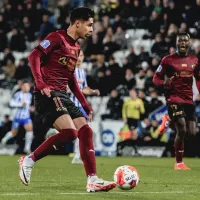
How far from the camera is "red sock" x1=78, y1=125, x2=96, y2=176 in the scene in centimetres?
788

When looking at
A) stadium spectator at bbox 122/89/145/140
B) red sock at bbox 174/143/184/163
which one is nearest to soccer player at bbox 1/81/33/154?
stadium spectator at bbox 122/89/145/140

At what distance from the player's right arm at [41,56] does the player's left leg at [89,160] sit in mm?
591

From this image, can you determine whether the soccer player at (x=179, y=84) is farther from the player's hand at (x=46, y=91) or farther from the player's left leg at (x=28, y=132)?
the player's left leg at (x=28, y=132)

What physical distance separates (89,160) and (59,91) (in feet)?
3.25

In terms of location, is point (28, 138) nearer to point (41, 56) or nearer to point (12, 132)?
point (12, 132)

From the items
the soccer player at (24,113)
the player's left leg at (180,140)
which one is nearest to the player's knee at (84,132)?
the player's left leg at (180,140)

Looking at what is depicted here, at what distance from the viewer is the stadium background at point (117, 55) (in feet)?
61.2

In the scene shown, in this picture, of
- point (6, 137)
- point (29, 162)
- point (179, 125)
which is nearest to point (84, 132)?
point (29, 162)

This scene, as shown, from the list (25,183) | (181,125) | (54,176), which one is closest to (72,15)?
(25,183)

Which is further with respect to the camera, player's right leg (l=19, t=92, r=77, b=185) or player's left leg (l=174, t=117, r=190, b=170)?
player's left leg (l=174, t=117, r=190, b=170)

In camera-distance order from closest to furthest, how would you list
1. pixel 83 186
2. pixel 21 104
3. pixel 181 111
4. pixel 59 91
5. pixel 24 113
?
1. pixel 59 91
2. pixel 83 186
3. pixel 181 111
4. pixel 21 104
5. pixel 24 113

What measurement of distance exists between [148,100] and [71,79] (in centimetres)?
1106

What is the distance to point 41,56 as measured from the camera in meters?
8.27

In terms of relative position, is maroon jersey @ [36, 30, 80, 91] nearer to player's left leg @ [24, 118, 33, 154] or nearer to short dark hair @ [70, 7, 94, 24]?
short dark hair @ [70, 7, 94, 24]
